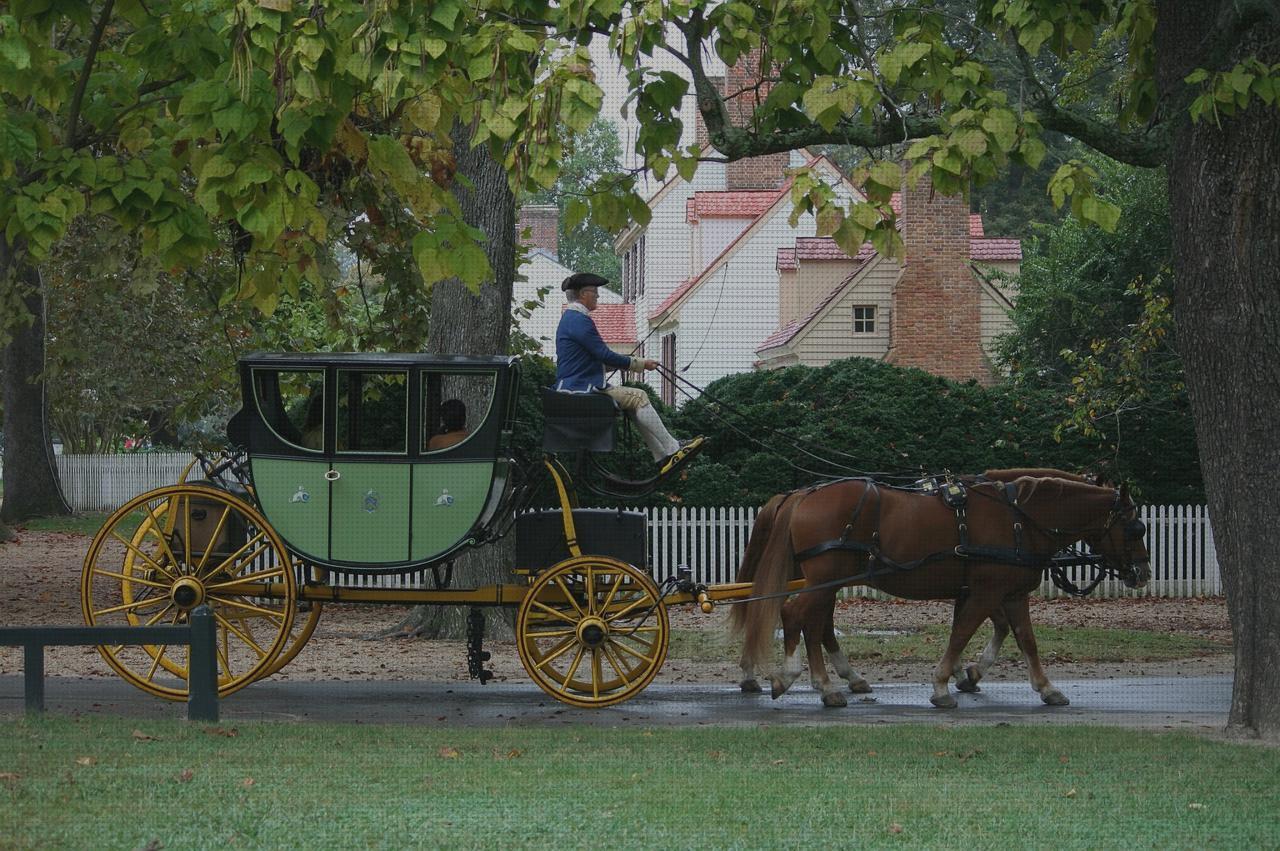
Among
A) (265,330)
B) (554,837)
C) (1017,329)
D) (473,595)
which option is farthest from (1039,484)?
(1017,329)

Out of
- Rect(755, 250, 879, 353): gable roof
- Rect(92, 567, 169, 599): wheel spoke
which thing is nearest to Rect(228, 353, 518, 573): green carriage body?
Rect(92, 567, 169, 599): wheel spoke

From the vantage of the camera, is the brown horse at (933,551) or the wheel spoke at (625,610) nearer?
the wheel spoke at (625,610)

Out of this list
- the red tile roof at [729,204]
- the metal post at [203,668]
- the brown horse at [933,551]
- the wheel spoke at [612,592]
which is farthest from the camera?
the red tile roof at [729,204]

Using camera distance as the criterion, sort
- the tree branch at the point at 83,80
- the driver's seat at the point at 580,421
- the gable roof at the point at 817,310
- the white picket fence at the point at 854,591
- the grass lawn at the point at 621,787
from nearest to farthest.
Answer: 1. the grass lawn at the point at 621,787
2. the tree branch at the point at 83,80
3. the driver's seat at the point at 580,421
4. the white picket fence at the point at 854,591
5. the gable roof at the point at 817,310

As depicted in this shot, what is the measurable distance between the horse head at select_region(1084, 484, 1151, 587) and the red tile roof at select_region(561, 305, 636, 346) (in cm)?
2898

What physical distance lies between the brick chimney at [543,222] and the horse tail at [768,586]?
45101mm

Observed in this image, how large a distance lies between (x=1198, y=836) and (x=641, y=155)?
4960mm

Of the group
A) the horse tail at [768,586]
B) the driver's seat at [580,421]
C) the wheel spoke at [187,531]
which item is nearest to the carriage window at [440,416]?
the driver's seat at [580,421]

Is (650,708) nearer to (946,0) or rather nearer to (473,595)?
(473,595)

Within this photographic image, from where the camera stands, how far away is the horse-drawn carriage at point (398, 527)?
429 inches

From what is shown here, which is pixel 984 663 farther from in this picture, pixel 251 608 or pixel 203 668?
pixel 203 668

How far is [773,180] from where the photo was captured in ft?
124

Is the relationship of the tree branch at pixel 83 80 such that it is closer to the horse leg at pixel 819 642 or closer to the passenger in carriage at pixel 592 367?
the passenger in carriage at pixel 592 367

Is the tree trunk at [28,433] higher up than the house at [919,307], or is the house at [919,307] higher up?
the house at [919,307]
